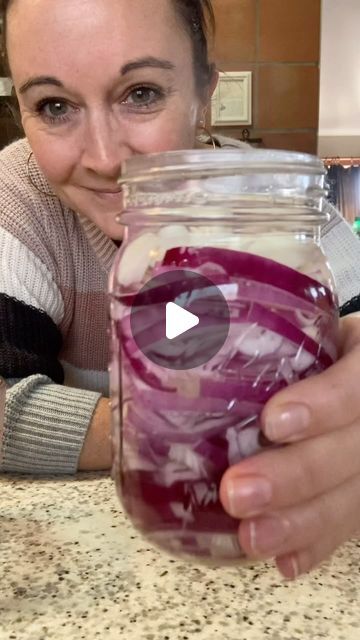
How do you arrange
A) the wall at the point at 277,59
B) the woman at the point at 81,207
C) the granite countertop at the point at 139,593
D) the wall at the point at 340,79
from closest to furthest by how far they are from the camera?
1. the granite countertop at the point at 139,593
2. the woman at the point at 81,207
3. the wall at the point at 277,59
4. the wall at the point at 340,79

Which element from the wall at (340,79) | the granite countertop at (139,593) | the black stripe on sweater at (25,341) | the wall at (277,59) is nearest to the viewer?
the granite countertop at (139,593)

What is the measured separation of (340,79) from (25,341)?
8.67 ft

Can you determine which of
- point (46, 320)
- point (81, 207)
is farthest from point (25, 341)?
point (81, 207)

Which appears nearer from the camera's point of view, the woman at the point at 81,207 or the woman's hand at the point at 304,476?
the woman's hand at the point at 304,476

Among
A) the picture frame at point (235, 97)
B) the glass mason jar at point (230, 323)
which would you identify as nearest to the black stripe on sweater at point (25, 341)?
the glass mason jar at point (230, 323)

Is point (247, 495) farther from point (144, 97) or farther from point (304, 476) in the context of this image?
point (144, 97)

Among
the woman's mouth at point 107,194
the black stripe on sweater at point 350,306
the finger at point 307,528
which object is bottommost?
the finger at point 307,528

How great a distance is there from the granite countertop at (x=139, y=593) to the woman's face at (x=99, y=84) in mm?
348

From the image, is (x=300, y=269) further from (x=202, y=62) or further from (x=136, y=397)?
(x=202, y=62)

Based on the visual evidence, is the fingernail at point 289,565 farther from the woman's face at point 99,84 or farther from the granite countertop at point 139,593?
the woman's face at point 99,84

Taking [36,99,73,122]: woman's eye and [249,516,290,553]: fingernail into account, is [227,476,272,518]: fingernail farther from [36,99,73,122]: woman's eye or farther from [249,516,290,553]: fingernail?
[36,99,73,122]: woman's eye

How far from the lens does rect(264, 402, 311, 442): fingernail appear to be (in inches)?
11.0

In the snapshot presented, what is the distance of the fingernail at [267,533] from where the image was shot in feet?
0.98

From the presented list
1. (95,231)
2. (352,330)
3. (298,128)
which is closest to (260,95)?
(298,128)
